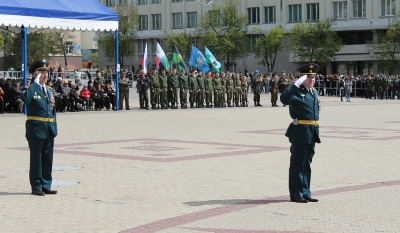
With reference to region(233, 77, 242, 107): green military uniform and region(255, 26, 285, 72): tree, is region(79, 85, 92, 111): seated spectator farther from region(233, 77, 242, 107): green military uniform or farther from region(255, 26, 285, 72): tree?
region(255, 26, 285, 72): tree

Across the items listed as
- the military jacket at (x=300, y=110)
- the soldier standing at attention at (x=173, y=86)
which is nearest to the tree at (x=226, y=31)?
the soldier standing at attention at (x=173, y=86)

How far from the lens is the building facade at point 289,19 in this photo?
282 feet

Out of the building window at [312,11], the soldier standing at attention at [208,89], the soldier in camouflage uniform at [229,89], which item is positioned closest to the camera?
the soldier standing at attention at [208,89]

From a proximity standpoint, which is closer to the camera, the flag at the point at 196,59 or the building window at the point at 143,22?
the flag at the point at 196,59

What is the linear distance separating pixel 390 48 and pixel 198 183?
222ft

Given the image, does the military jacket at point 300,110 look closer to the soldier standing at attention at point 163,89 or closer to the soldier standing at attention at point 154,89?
the soldier standing at attention at point 154,89

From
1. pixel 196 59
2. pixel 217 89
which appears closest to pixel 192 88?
pixel 217 89

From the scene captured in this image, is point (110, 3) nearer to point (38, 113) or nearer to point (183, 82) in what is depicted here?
point (183, 82)

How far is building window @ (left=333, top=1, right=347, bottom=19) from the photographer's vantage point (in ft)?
289

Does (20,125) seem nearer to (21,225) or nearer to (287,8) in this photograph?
(21,225)

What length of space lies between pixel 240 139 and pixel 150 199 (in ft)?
35.0

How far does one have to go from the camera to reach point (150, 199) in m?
12.2

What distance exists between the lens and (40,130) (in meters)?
12.8

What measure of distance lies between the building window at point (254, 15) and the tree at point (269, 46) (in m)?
5.36
